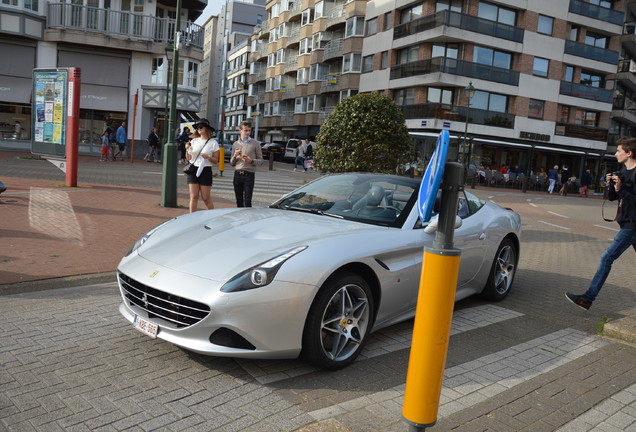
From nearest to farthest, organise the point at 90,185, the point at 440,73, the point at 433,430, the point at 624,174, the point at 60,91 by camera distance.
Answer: the point at 433,430 < the point at 624,174 < the point at 60,91 < the point at 90,185 < the point at 440,73

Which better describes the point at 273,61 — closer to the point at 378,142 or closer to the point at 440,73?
the point at 440,73

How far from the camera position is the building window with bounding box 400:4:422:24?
4081cm

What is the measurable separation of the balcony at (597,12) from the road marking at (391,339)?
44979 millimetres

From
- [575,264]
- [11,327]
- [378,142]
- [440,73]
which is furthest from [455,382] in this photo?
[440,73]

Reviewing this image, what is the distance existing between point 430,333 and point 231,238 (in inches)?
74.1

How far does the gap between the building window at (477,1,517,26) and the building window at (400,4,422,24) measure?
14.2 feet

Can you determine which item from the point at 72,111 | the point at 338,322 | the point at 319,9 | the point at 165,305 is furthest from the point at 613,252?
the point at 319,9

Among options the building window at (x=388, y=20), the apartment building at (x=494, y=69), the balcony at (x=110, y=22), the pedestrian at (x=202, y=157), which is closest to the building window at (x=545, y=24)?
the apartment building at (x=494, y=69)

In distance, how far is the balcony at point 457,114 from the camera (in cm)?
3859

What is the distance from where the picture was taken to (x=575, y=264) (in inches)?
353

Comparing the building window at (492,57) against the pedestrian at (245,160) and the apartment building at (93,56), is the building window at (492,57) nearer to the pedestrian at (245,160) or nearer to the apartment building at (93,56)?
the apartment building at (93,56)

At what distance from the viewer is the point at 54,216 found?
9312mm

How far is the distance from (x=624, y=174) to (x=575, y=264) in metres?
3.90

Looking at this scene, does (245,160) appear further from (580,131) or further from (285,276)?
(580,131)
